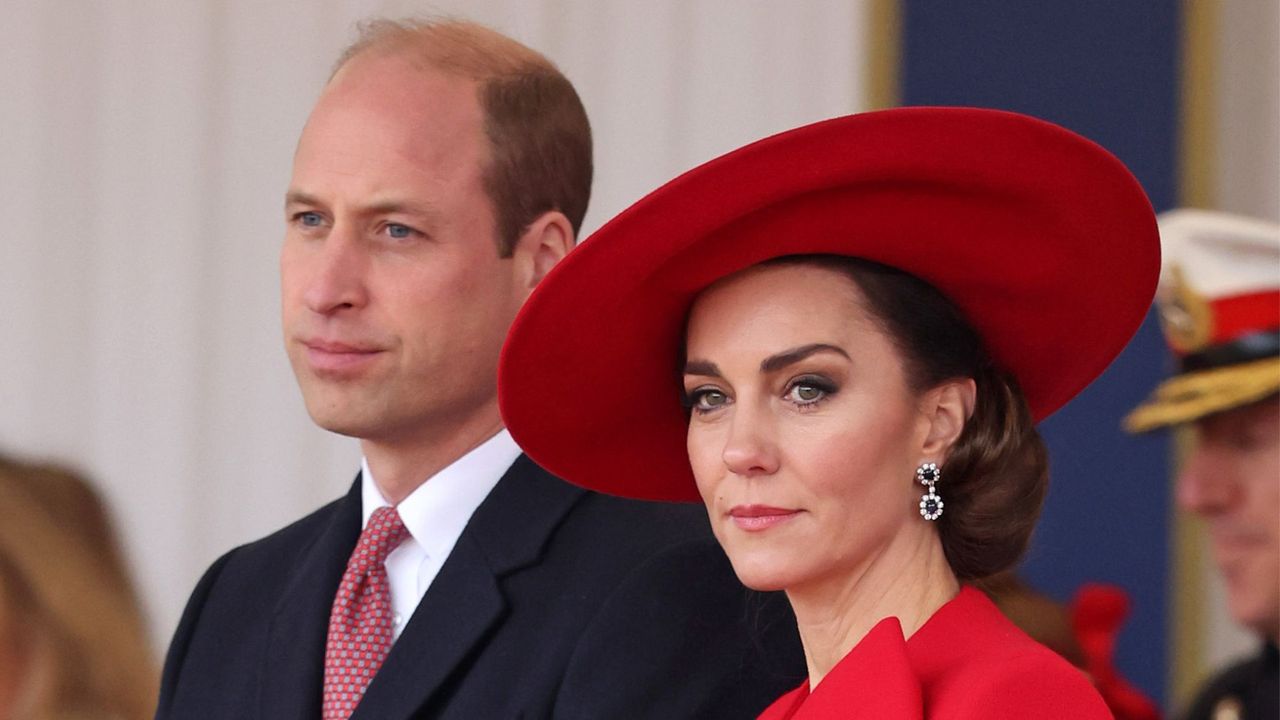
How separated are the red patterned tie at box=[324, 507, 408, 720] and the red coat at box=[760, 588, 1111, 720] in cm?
52

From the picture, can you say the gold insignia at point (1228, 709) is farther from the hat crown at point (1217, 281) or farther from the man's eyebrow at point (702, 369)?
the man's eyebrow at point (702, 369)

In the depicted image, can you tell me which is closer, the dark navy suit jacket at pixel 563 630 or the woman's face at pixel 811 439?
the woman's face at pixel 811 439

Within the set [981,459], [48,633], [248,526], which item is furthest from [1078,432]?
[981,459]

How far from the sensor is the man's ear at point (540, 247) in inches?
77.2

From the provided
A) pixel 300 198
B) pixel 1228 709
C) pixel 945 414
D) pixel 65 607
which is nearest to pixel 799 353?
pixel 945 414

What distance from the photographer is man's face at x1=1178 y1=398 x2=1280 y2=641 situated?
111 inches

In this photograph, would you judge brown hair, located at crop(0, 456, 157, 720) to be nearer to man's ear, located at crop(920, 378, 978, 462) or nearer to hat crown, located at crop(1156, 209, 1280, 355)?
hat crown, located at crop(1156, 209, 1280, 355)

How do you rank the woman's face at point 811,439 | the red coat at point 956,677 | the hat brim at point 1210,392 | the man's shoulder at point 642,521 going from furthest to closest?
the hat brim at point 1210,392 < the man's shoulder at point 642,521 < the woman's face at point 811,439 < the red coat at point 956,677

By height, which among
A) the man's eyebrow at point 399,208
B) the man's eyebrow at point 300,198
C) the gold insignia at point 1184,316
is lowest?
the gold insignia at point 1184,316

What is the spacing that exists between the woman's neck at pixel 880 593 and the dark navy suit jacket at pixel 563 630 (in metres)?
0.19

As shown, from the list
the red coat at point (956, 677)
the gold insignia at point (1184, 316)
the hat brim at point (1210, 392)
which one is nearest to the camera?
the red coat at point (956, 677)

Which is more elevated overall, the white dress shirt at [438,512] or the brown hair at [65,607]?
the white dress shirt at [438,512]

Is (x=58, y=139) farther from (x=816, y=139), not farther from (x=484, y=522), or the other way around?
(x=816, y=139)

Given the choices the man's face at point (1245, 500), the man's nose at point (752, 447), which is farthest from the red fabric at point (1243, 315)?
the man's nose at point (752, 447)
